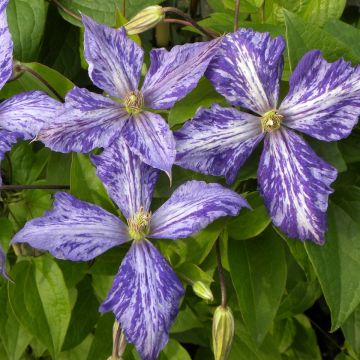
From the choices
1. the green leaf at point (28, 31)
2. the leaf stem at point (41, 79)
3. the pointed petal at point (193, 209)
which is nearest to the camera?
the pointed petal at point (193, 209)

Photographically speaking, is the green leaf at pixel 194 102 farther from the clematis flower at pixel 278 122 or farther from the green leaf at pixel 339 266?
the green leaf at pixel 339 266

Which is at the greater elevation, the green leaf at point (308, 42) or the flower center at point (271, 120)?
the green leaf at point (308, 42)

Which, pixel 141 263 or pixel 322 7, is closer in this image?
pixel 141 263

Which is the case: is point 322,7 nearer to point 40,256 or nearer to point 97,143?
point 97,143

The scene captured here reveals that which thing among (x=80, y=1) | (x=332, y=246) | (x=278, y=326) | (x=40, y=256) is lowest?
(x=278, y=326)

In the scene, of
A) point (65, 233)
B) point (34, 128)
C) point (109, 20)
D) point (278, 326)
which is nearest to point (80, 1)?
point (109, 20)

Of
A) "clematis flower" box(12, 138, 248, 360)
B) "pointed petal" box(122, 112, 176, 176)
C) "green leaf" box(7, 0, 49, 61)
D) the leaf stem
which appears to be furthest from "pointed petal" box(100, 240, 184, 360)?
"green leaf" box(7, 0, 49, 61)

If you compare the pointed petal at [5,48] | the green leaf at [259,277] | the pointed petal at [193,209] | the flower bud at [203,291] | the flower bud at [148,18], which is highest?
the flower bud at [148,18]

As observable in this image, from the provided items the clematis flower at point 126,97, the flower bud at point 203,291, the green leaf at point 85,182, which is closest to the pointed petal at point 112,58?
the clematis flower at point 126,97
